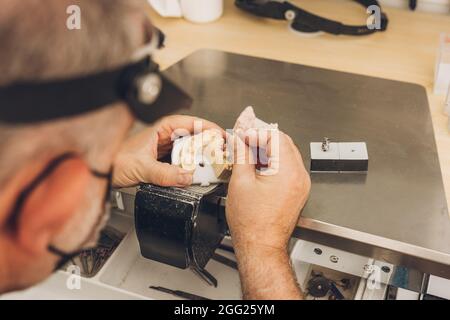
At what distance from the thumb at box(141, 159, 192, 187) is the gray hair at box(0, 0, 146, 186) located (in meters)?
0.33

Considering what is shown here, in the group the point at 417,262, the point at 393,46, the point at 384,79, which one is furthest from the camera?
the point at 393,46

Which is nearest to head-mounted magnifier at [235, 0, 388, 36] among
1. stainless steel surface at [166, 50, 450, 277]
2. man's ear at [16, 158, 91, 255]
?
stainless steel surface at [166, 50, 450, 277]

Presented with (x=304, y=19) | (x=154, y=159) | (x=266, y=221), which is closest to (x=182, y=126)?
(x=154, y=159)

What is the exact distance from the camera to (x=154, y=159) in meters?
0.85

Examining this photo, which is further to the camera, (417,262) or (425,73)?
(425,73)

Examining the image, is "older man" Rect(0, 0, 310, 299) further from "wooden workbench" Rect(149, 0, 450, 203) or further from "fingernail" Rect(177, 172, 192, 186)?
"wooden workbench" Rect(149, 0, 450, 203)

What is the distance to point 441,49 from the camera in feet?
Answer: 3.57

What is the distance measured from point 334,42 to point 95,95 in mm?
971

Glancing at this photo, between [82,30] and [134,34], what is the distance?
2.0 inches

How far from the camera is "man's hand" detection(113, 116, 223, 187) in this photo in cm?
82

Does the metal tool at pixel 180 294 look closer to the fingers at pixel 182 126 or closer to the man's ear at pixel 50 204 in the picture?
the fingers at pixel 182 126

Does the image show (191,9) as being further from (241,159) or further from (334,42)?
(241,159)

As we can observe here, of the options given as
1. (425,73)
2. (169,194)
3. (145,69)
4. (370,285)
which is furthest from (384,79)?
(145,69)
